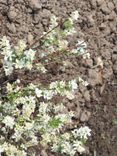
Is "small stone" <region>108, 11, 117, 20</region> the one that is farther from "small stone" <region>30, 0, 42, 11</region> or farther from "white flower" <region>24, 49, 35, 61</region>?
"white flower" <region>24, 49, 35, 61</region>

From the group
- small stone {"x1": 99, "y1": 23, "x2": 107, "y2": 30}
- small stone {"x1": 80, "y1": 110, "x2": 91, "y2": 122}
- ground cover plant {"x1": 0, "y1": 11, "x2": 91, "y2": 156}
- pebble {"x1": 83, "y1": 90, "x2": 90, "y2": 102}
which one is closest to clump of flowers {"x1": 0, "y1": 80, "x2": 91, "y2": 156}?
ground cover plant {"x1": 0, "y1": 11, "x2": 91, "y2": 156}

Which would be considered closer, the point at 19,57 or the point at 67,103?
the point at 19,57

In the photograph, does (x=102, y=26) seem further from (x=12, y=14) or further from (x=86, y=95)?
(x=12, y=14)

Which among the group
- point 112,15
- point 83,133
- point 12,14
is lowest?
point 83,133

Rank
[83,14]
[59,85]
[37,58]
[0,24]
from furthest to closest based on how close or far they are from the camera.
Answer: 1. [83,14]
2. [0,24]
3. [37,58]
4. [59,85]

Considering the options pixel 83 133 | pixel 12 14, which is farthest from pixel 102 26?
pixel 83 133

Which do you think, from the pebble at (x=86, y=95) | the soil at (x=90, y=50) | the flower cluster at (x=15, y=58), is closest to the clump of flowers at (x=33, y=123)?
the flower cluster at (x=15, y=58)

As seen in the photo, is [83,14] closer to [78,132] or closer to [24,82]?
[24,82]

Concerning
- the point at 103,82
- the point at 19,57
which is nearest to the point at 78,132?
the point at 19,57
